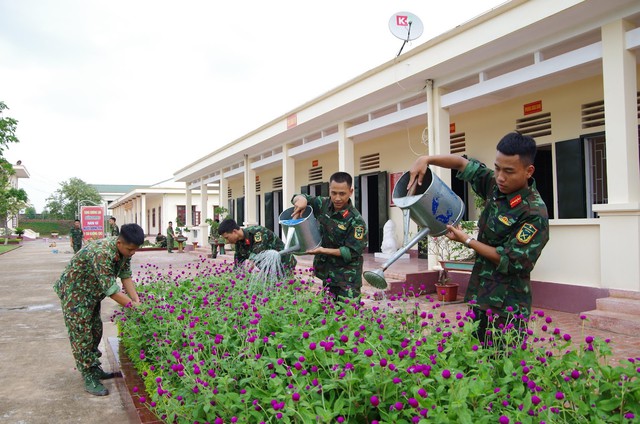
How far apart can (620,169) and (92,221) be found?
19016 millimetres

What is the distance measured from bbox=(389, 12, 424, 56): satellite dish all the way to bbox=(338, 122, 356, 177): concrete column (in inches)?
101

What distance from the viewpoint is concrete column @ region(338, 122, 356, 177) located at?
9.78 meters

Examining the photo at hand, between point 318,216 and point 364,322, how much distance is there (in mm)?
1425

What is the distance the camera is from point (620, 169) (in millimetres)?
5223

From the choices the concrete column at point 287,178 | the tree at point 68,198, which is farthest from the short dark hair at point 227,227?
the tree at point 68,198

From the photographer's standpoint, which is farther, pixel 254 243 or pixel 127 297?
pixel 254 243

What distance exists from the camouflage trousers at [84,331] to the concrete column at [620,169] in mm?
4954

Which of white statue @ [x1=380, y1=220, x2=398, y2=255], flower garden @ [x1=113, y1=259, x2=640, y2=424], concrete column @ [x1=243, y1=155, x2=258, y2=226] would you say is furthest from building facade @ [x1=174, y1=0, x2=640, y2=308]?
concrete column @ [x1=243, y1=155, x2=258, y2=226]

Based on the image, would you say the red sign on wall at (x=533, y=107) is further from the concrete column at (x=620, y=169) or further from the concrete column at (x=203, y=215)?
the concrete column at (x=203, y=215)

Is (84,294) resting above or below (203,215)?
below

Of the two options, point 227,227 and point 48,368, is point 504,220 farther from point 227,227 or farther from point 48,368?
point 48,368

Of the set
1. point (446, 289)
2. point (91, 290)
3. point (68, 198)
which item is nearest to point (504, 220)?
point (91, 290)

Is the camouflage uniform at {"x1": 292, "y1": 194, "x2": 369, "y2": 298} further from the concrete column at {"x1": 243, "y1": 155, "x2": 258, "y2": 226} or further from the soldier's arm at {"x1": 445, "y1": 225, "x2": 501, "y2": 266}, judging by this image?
the concrete column at {"x1": 243, "y1": 155, "x2": 258, "y2": 226}

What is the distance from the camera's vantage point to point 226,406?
6.01 feet
